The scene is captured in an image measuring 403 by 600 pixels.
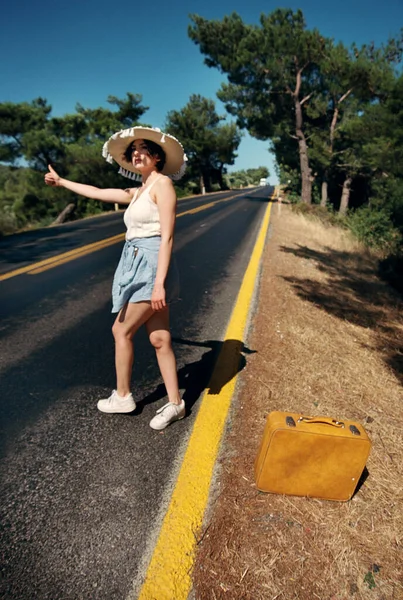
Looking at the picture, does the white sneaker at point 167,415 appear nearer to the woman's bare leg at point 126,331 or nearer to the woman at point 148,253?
the woman at point 148,253

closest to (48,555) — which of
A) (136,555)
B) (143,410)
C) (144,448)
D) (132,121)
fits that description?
(136,555)

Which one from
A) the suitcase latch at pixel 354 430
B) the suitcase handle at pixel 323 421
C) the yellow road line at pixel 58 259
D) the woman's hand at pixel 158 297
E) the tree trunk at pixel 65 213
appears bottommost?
the tree trunk at pixel 65 213

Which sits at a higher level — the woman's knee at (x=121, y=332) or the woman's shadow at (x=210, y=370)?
the woman's knee at (x=121, y=332)

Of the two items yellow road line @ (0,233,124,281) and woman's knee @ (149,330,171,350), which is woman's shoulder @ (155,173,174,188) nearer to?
woman's knee @ (149,330,171,350)

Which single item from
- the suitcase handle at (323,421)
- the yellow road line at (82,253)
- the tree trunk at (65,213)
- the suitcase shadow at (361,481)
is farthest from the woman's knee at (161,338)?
the tree trunk at (65,213)

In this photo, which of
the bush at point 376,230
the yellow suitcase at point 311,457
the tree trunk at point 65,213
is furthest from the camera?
the tree trunk at point 65,213

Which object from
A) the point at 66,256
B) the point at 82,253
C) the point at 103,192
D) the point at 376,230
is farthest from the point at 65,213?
the point at 103,192

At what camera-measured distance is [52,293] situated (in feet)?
16.4

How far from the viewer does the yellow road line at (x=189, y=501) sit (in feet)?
4.64

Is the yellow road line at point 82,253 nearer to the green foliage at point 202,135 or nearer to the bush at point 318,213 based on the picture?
the bush at point 318,213

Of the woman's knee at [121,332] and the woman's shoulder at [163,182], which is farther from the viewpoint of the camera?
the woman's knee at [121,332]

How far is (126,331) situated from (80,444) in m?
0.76

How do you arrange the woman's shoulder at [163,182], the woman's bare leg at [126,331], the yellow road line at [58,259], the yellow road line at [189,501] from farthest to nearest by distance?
the yellow road line at [58,259]
the woman's bare leg at [126,331]
the woman's shoulder at [163,182]
the yellow road line at [189,501]

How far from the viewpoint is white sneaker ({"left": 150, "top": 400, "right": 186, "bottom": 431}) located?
2295mm
